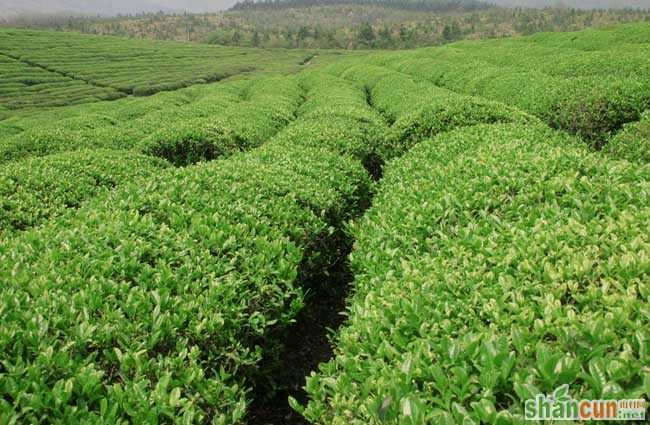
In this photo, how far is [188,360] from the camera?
3799 millimetres

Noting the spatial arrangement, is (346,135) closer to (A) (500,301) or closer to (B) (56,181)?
(B) (56,181)

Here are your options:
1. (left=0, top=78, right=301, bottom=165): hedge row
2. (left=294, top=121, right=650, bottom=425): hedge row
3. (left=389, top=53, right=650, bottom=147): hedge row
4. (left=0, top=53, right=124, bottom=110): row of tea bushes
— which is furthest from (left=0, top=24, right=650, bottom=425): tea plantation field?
(left=0, top=53, right=124, bottom=110): row of tea bushes

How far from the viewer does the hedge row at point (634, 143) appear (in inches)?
380

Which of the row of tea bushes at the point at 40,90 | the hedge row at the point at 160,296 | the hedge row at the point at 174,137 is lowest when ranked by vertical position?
the row of tea bushes at the point at 40,90

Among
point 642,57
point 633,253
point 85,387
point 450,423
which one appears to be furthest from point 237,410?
point 642,57

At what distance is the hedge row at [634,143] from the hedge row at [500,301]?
557 centimetres

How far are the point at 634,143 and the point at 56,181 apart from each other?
13155mm

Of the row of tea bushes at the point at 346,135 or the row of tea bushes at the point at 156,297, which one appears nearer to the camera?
the row of tea bushes at the point at 156,297

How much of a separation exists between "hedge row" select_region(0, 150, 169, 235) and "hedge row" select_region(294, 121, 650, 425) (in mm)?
6363

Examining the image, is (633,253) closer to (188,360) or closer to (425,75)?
(188,360)

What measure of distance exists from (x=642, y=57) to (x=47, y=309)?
71.0ft

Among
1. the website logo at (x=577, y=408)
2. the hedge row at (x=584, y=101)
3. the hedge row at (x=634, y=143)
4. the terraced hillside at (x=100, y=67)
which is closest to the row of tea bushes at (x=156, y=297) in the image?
the website logo at (x=577, y=408)

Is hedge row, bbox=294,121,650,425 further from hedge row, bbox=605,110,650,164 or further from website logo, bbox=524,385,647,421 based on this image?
hedge row, bbox=605,110,650,164

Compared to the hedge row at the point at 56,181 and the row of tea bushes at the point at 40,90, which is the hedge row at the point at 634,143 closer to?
the hedge row at the point at 56,181
